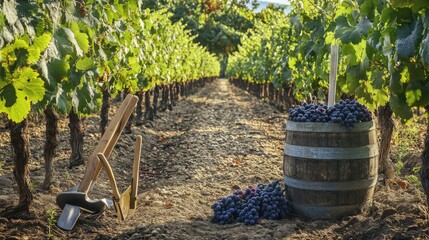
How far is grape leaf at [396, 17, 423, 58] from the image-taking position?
2.89 meters

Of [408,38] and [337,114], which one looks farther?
[337,114]

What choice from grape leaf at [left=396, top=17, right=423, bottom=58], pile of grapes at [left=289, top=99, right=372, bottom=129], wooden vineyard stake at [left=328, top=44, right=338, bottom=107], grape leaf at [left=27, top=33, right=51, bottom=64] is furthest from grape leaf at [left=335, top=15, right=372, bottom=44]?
grape leaf at [left=27, top=33, right=51, bottom=64]

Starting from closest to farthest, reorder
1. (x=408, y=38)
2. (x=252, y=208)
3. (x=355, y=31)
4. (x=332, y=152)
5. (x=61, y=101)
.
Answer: (x=408, y=38) → (x=355, y=31) → (x=61, y=101) → (x=332, y=152) → (x=252, y=208)

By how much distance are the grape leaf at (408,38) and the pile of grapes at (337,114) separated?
1771mm

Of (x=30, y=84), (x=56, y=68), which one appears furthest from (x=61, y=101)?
(x=30, y=84)

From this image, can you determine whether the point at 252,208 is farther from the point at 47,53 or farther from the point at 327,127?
the point at 47,53

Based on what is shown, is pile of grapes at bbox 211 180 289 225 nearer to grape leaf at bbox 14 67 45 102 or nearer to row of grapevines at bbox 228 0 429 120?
row of grapevines at bbox 228 0 429 120

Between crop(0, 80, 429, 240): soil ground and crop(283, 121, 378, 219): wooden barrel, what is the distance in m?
0.14

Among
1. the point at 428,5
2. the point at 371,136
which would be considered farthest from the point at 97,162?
the point at 428,5

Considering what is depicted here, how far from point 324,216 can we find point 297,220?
0.23m

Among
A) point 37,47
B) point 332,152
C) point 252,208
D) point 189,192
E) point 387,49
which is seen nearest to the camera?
point 387,49

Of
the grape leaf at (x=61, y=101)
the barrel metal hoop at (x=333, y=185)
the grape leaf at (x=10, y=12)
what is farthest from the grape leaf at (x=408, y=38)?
the grape leaf at (x=61, y=101)

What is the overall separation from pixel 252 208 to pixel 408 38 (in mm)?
2390

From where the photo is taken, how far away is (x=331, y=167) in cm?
477
